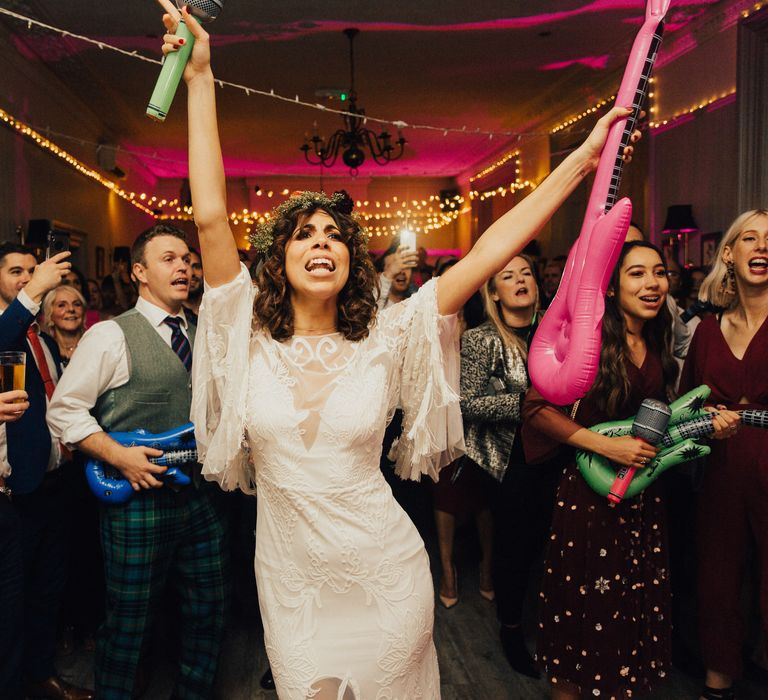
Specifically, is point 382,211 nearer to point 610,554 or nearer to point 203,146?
point 610,554

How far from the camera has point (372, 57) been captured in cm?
666

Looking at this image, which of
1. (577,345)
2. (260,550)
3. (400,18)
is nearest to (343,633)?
(260,550)

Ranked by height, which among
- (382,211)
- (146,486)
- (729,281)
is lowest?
(146,486)

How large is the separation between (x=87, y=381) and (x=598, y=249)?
1582 mm

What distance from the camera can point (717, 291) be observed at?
101 inches

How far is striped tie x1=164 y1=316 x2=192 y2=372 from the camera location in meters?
2.29

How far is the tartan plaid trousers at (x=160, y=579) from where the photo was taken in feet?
7.18

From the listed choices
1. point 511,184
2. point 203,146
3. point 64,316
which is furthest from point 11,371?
point 511,184

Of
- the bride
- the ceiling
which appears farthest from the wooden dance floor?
the ceiling

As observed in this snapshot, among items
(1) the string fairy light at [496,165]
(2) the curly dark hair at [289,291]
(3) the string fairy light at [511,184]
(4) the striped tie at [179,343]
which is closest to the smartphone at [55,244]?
(4) the striped tie at [179,343]

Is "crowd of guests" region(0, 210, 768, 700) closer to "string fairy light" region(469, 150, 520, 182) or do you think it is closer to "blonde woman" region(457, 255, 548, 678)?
"blonde woman" region(457, 255, 548, 678)

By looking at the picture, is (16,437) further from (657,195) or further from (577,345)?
(657,195)

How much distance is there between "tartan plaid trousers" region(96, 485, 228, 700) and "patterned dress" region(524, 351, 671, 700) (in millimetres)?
1106

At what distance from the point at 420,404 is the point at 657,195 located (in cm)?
591
